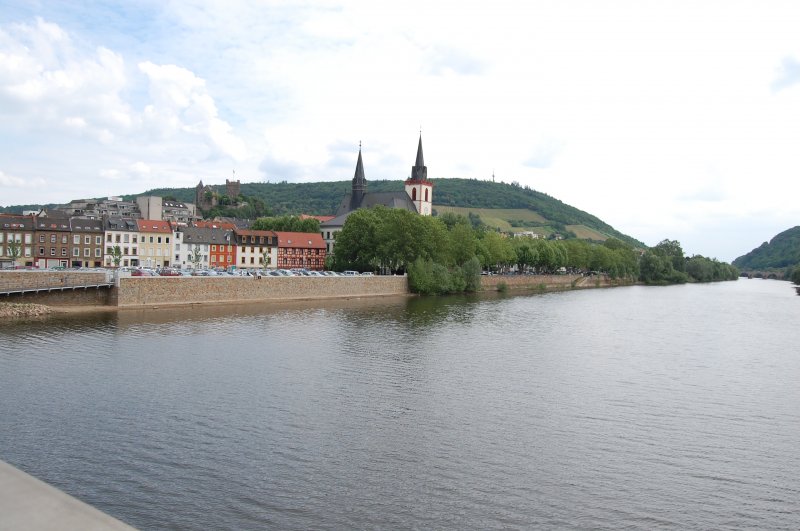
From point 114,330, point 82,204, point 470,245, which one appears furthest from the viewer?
point 82,204

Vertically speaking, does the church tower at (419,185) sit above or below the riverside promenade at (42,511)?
above

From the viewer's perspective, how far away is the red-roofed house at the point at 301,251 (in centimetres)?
10369

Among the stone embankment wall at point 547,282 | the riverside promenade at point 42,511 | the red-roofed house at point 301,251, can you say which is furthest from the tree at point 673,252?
the riverside promenade at point 42,511

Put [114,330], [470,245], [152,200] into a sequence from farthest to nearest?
[152,200]
[470,245]
[114,330]

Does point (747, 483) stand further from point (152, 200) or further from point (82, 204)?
point (82, 204)

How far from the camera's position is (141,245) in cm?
8769

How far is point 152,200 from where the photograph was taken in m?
112

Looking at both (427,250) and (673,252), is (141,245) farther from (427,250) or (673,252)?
(673,252)

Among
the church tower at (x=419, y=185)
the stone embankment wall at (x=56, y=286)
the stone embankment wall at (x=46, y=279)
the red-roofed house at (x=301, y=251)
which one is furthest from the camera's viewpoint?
the church tower at (x=419, y=185)

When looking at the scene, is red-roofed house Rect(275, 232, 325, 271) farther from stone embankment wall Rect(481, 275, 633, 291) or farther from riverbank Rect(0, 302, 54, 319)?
riverbank Rect(0, 302, 54, 319)

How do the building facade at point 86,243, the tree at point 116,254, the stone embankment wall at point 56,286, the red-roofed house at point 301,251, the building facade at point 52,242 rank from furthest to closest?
the red-roofed house at point 301,251
the building facade at point 86,243
the building facade at point 52,242
the tree at point 116,254
the stone embankment wall at point 56,286

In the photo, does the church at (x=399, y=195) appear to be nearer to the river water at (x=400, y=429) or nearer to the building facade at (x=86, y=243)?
the building facade at (x=86, y=243)

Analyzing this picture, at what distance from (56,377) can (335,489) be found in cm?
1703

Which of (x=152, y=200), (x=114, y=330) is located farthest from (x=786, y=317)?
(x=152, y=200)
